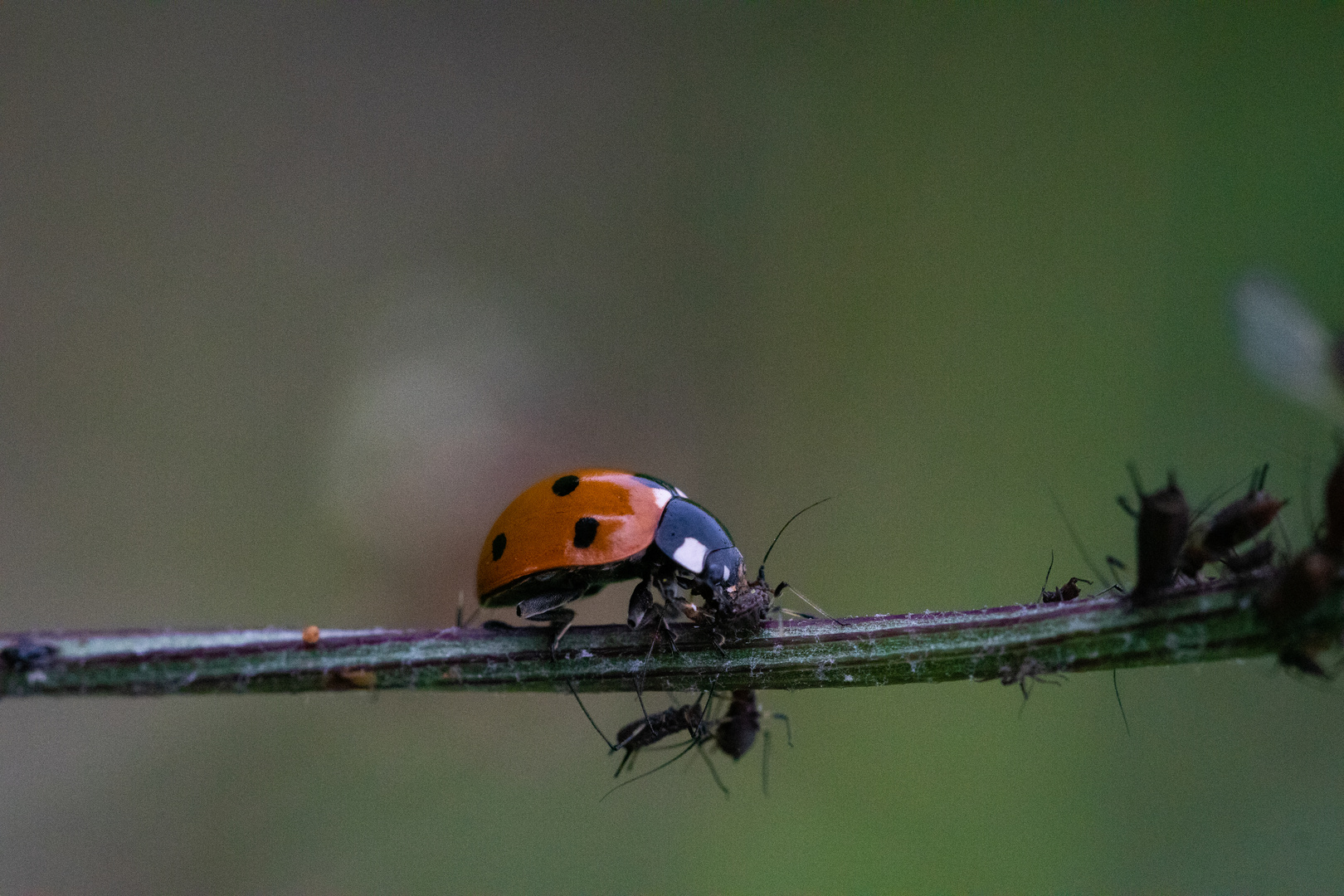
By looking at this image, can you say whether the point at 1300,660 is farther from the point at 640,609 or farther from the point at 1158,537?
the point at 640,609

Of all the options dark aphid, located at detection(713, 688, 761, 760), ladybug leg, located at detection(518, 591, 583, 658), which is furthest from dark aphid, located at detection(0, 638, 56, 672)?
dark aphid, located at detection(713, 688, 761, 760)

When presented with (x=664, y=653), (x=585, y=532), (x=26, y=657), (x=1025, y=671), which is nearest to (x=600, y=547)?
(x=585, y=532)

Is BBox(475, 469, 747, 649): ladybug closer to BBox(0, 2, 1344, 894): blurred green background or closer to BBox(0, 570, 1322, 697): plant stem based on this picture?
BBox(0, 570, 1322, 697): plant stem

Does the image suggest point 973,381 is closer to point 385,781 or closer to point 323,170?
point 385,781

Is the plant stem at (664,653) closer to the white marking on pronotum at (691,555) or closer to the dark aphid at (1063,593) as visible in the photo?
the dark aphid at (1063,593)

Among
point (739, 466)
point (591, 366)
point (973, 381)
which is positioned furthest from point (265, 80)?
point (973, 381)
